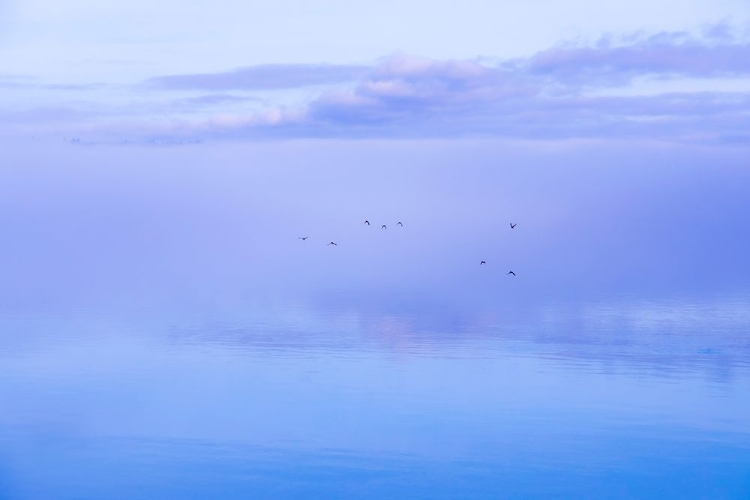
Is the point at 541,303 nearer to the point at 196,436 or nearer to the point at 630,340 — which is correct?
the point at 630,340

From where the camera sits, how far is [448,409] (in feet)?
97.0

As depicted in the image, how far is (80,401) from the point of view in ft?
99.1

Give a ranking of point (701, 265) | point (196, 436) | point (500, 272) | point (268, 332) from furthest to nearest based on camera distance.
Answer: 1. point (701, 265)
2. point (500, 272)
3. point (268, 332)
4. point (196, 436)

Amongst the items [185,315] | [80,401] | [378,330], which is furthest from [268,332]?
[80,401]

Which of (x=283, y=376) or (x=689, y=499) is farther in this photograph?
(x=283, y=376)

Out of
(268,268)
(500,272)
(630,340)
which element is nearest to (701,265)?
→ (500,272)

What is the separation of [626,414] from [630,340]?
505 inches

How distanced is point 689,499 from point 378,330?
24.2 metres

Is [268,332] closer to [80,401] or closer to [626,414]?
[80,401]

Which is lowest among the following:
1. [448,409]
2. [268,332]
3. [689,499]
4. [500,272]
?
[689,499]

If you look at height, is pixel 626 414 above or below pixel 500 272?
below

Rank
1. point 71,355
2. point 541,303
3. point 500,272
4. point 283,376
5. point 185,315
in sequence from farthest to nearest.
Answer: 1. point 500,272
2. point 541,303
3. point 185,315
4. point 71,355
5. point 283,376

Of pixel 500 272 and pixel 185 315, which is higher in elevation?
pixel 500 272

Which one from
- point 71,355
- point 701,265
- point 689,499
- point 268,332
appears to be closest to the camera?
point 689,499
